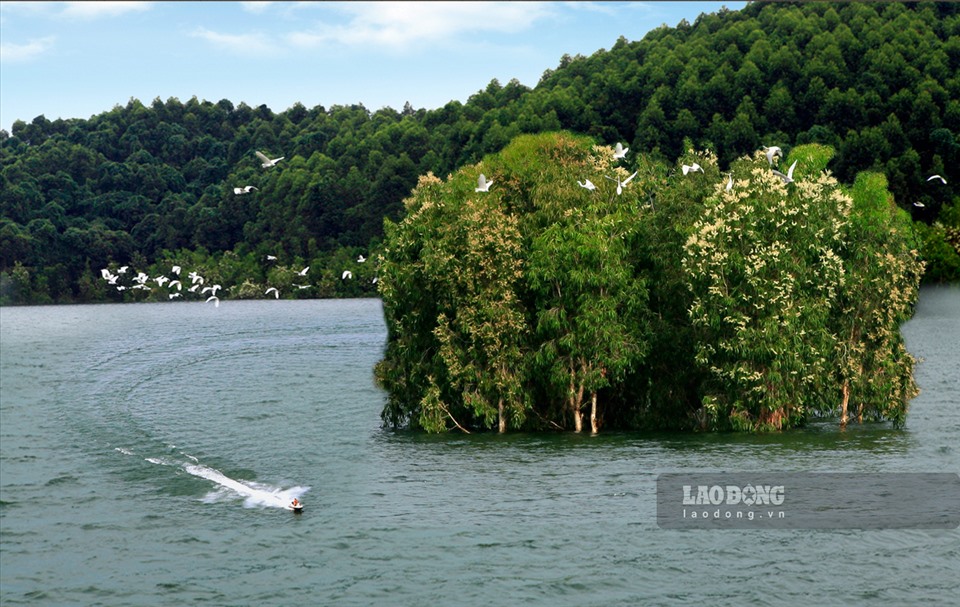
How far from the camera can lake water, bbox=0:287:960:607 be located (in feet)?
123

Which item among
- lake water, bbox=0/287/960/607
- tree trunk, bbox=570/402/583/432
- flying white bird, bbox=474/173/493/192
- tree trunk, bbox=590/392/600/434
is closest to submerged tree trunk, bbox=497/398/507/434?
lake water, bbox=0/287/960/607

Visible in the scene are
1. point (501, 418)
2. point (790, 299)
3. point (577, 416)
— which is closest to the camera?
point (790, 299)

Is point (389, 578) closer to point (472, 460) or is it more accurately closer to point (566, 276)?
point (472, 460)

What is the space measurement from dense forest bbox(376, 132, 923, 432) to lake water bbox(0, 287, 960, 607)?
229 centimetres

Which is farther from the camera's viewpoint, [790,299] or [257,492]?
[790,299]

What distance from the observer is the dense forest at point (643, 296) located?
53.9 meters

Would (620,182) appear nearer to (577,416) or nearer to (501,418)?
(577,416)

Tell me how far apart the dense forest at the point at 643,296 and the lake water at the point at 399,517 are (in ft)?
7.52

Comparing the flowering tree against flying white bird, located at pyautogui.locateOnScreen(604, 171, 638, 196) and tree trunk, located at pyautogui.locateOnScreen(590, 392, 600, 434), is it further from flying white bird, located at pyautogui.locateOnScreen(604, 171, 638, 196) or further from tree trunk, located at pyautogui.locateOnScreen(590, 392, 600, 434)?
tree trunk, located at pyautogui.locateOnScreen(590, 392, 600, 434)

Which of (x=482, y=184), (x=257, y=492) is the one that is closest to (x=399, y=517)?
(x=257, y=492)

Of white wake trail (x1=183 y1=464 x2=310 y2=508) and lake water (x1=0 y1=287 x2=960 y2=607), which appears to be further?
white wake trail (x1=183 y1=464 x2=310 y2=508)

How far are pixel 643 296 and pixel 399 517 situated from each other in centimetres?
1742

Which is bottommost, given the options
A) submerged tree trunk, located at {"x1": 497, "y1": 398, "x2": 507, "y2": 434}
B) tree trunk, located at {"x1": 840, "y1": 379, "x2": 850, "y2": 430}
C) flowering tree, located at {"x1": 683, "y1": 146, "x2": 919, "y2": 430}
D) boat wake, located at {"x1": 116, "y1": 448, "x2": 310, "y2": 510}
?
boat wake, located at {"x1": 116, "y1": 448, "x2": 310, "y2": 510}

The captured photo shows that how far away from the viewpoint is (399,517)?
4556 centimetres
